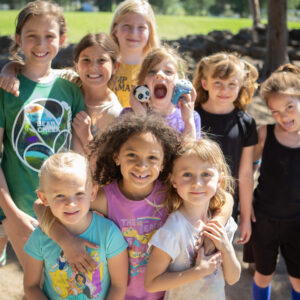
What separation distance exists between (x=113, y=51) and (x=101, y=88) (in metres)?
0.25

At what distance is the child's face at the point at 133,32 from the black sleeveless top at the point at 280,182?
3.90 ft

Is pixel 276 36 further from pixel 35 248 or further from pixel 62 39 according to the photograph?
pixel 35 248

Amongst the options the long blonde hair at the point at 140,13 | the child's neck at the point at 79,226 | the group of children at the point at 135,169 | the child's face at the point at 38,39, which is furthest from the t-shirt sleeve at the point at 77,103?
the long blonde hair at the point at 140,13

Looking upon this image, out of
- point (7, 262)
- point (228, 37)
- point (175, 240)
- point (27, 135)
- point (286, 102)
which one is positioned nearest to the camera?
point (175, 240)

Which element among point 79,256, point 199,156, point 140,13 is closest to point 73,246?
point 79,256

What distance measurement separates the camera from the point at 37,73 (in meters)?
2.20

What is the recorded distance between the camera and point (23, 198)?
2119 mm

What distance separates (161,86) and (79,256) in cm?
111

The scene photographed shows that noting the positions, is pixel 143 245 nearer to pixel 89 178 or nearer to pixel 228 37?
pixel 89 178

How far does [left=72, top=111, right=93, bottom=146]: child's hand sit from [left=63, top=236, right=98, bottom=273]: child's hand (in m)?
0.73

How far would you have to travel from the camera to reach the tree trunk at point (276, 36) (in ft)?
27.5

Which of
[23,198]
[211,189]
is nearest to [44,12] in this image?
[23,198]

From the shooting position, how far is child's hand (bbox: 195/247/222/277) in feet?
5.31

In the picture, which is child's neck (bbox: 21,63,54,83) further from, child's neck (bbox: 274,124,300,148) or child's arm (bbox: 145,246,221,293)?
child's neck (bbox: 274,124,300,148)
